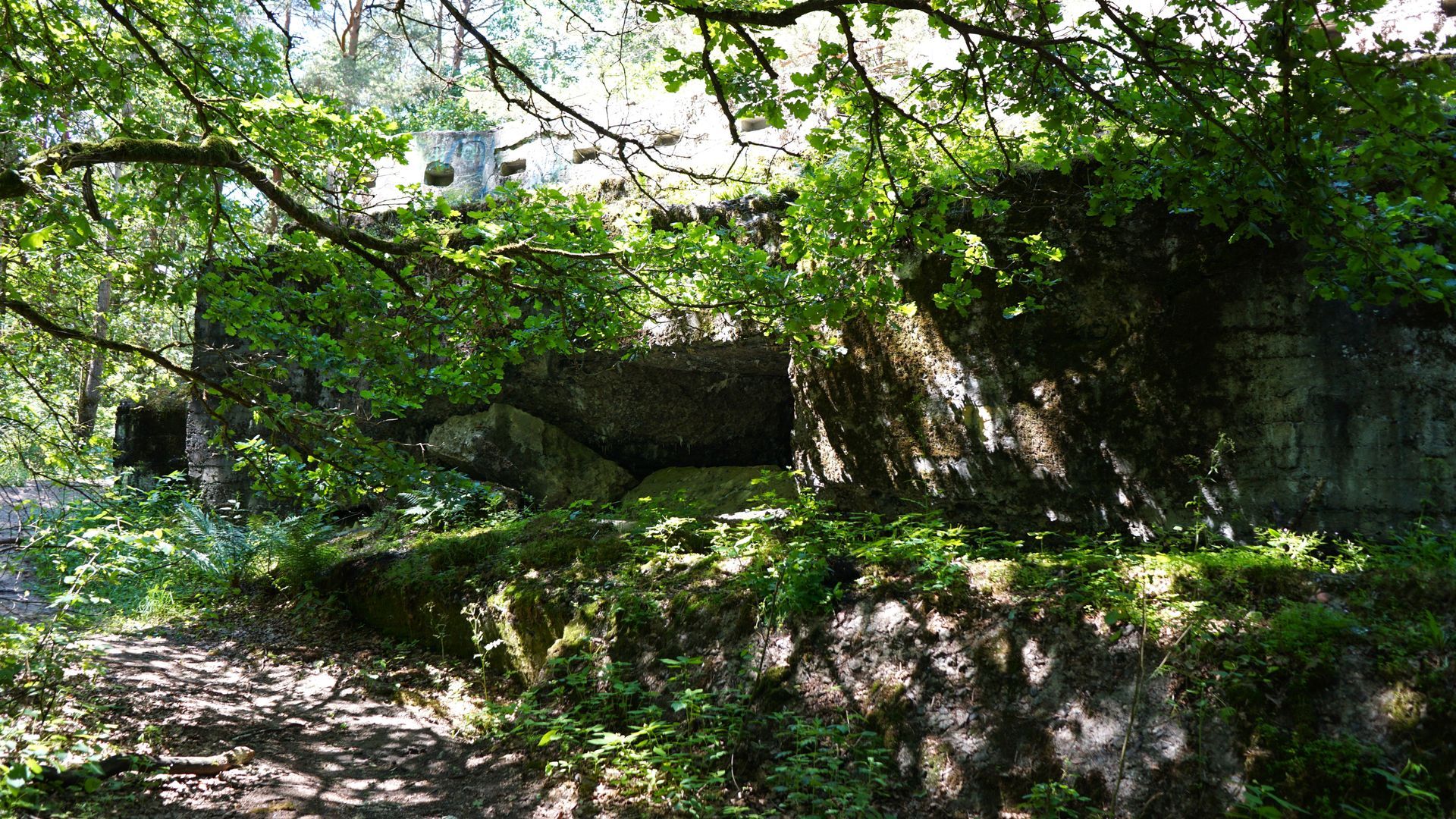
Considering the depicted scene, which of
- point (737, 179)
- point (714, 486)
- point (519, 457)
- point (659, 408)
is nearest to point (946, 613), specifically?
point (737, 179)

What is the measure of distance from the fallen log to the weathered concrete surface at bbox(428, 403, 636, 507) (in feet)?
22.5

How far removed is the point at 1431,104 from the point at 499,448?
10.6 m

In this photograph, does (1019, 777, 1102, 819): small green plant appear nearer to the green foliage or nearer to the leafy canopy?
the green foliage

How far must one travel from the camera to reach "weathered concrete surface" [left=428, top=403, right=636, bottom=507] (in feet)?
37.7

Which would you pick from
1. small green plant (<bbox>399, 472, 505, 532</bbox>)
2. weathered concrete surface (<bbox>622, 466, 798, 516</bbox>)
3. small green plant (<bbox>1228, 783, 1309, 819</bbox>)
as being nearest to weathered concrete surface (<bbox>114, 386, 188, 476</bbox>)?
small green plant (<bbox>399, 472, 505, 532</bbox>)

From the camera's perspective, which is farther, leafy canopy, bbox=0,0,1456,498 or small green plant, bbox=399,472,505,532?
small green plant, bbox=399,472,505,532

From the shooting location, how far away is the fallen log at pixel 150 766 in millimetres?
3523

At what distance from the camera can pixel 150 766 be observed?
4.00m

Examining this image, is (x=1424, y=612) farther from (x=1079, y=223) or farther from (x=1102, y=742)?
(x=1079, y=223)

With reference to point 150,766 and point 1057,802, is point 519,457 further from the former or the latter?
point 1057,802

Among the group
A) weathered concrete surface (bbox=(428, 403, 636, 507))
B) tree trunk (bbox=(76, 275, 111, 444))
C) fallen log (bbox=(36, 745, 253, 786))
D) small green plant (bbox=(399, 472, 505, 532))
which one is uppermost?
tree trunk (bbox=(76, 275, 111, 444))

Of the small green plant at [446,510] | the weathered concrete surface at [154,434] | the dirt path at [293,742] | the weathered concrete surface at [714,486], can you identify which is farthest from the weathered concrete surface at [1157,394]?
the weathered concrete surface at [154,434]

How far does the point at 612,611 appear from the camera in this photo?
560 centimetres

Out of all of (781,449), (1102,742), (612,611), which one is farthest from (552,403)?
(1102,742)
